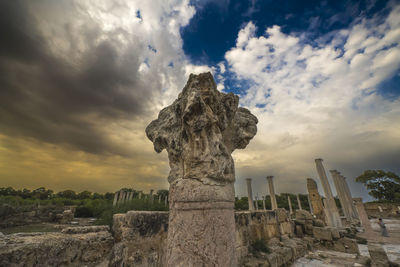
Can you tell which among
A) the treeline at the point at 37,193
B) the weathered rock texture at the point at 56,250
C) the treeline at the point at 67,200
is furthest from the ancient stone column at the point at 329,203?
the treeline at the point at 37,193

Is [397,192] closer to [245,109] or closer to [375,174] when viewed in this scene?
[375,174]

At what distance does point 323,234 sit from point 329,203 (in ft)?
29.6

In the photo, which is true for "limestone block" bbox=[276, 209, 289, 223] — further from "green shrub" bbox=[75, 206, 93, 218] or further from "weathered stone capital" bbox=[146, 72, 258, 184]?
"green shrub" bbox=[75, 206, 93, 218]

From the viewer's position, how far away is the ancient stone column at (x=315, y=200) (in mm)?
14748

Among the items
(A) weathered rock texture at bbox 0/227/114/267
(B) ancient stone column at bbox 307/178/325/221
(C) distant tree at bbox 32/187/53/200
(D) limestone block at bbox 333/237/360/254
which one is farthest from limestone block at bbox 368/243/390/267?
(C) distant tree at bbox 32/187/53/200

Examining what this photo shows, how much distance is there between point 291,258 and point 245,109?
17.6 ft

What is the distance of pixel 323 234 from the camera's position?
25.9ft

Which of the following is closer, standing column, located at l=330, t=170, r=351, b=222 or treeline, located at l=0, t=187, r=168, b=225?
treeline, located at l=0, t=187, r=168, b=225

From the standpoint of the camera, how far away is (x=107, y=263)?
2.06 m

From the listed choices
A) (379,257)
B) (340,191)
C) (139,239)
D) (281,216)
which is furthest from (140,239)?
(340,191)

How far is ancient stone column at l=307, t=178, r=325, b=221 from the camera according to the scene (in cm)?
1475

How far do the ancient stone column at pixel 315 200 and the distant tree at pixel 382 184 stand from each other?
2120cm

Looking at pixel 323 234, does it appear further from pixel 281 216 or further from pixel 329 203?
pixel 329 203

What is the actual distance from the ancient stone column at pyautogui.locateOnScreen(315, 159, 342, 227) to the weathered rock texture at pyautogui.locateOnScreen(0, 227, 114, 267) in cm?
1767
